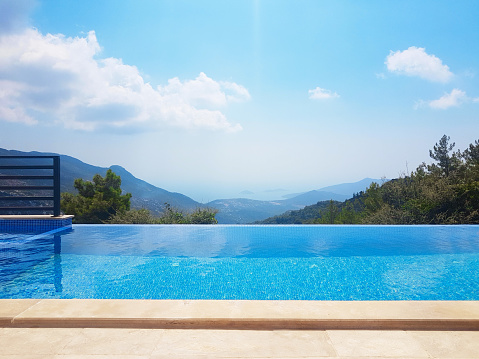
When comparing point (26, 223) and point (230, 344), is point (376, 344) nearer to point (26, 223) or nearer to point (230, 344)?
point (230, 344)

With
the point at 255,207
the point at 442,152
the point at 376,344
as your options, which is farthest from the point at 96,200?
the point at 255,207

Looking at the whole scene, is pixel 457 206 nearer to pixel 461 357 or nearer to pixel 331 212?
pixel 331 212

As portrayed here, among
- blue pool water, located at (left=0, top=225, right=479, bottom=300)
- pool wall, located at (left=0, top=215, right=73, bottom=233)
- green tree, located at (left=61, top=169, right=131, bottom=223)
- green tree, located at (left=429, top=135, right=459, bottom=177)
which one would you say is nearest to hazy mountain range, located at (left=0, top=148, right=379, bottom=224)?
green tree, located at (left=429, top=135, right=459, bottom=177)

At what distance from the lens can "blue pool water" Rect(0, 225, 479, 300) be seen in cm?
382

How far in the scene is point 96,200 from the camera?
1284 centimetres

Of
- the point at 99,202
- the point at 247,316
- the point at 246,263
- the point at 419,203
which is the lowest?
the point at 246,263

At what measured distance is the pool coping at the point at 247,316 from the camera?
224 centimetres

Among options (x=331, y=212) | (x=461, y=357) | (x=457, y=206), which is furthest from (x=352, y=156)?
(x=461, y=357)

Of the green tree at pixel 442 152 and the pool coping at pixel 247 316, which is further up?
the green tree at pixel 442 152

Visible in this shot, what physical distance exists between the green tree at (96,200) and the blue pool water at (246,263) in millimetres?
5258

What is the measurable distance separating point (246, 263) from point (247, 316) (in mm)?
2810

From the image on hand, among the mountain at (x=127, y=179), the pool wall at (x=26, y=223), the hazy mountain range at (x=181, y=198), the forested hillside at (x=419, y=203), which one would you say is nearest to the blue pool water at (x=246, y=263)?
the pool wall at (x=26, y=223)

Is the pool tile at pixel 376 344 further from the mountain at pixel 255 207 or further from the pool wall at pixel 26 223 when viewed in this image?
the mountain at pixel 255 207

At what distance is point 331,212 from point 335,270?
7.07 metres
